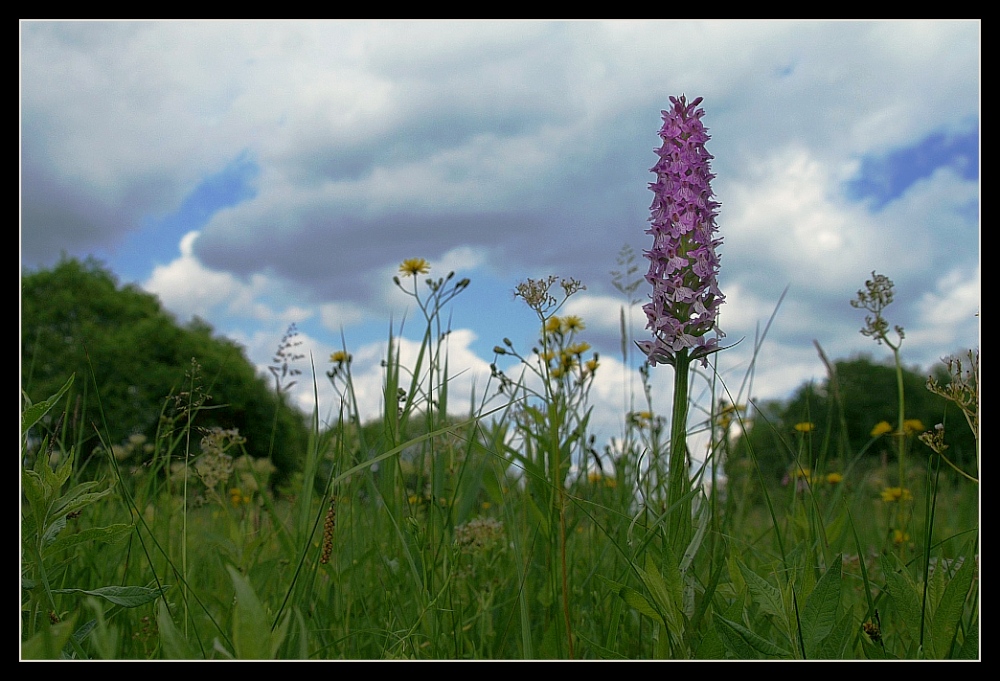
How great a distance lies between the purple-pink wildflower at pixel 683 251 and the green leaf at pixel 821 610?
585 mm

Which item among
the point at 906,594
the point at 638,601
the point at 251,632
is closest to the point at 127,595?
the point at 251,632

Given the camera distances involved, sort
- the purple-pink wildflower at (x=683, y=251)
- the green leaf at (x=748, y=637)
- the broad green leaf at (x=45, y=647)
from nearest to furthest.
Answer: the broad green leaf at (x=45, y=647) < the green leaf at (x=748, y=637) < the purple-pink wildflower at (x=683, y=251)

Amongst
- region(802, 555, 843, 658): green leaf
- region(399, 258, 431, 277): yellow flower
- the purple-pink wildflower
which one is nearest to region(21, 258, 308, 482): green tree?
region(399, 258, 431, 277): yellow flower

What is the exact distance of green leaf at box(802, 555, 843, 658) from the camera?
A: 1583 millimetres

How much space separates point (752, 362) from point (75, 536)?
2387mm

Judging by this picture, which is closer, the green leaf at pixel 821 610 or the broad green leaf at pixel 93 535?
the green leaf at pixel 821 610

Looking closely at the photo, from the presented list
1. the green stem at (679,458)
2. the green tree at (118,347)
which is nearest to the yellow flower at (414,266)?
the green stem at (679,458)

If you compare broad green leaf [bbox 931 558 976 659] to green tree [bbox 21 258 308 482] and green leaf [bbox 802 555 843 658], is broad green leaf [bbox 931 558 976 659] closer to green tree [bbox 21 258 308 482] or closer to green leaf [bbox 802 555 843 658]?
green leaf [bbox 802 555 843 658]

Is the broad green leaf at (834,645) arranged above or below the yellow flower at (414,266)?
below

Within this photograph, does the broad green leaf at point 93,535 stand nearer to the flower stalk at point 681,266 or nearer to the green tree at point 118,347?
the flower stalk at point 681,266

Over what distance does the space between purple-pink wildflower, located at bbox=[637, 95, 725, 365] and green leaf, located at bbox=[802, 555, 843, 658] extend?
0.59 m

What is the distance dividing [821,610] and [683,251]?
2.93 feet

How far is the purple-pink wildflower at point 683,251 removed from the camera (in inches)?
71.8
